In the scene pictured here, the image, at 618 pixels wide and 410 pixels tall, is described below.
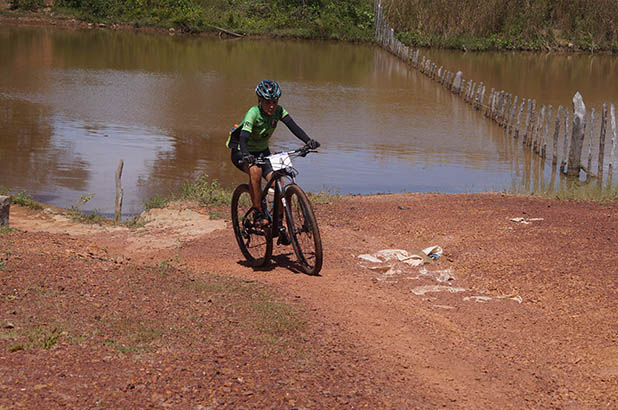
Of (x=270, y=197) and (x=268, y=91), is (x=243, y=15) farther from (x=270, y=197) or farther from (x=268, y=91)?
(x=268, y=91)

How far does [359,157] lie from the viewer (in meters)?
18.2

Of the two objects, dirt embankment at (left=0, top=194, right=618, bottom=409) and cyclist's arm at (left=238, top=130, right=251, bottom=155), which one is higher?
cyclist's arm at (left=238, top=130, right=251, bottom=155)

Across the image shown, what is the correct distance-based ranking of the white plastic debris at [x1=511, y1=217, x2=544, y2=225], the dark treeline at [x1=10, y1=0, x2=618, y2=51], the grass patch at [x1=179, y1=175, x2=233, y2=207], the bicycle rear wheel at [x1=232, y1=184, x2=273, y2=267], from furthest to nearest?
the dark treeline at [x1=10, y1=0, x2=618, y2=51] < the grass patch at [x1=179, y1=175, x2=233, y2=207] < the white plastic debris at [x1=511, y1=217, x2=544, y2=225] < the bicycle rear wheel at [x1=232, y1=184, x2=273, y2=267]

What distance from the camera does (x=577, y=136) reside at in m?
16.4

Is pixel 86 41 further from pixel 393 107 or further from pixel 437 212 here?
pixel 437 212

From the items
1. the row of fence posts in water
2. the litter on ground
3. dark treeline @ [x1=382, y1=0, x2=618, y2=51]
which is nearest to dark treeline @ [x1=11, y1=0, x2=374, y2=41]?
dark treeline @ [x1=382, y1=0, x2=618, y2=51]

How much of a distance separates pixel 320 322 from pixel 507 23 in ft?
166

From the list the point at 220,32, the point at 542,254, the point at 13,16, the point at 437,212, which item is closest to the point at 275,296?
the point at 542,254

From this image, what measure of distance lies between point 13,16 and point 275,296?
51251mm

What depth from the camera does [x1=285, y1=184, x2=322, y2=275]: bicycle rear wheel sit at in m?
7.05

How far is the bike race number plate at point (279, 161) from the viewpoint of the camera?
727 cm

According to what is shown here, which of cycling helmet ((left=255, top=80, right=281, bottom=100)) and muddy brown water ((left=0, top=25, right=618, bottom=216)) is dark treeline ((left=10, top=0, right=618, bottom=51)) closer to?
muddy brown water ((left=0, top=25, right=618, bottom=216))

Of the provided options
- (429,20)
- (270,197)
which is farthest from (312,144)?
(429,20)

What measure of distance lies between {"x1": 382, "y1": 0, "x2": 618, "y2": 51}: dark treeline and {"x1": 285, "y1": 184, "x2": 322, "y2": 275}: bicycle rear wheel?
1744 inches
